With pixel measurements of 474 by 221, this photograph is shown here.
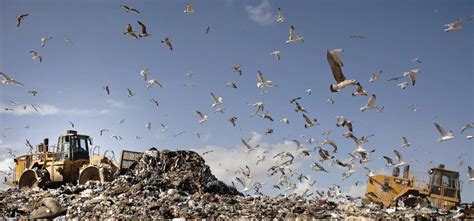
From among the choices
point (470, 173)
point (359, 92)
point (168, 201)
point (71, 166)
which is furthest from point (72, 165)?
point (470, 173)

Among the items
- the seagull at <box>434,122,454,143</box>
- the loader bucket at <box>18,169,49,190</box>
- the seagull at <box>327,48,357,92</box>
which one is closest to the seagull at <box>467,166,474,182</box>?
the seagull at <box>434,122,454,143</box>

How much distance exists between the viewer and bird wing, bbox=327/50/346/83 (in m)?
6.71

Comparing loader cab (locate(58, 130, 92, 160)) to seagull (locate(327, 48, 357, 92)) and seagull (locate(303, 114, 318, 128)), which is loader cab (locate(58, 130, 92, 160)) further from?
seagull (locate(327, 48, 357, 92))

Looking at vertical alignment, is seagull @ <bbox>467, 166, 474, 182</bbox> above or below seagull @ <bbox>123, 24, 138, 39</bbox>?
below

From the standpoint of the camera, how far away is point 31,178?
1512cm

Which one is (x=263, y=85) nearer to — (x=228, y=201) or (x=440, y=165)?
(x=228, y=201)

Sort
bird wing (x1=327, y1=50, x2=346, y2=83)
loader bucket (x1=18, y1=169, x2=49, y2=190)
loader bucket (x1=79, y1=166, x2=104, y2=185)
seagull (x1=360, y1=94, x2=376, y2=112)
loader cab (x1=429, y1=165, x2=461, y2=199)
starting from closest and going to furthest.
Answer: bird wing (x1=327, y1=50, x2=346, y2=83)
seagull (x1=360, y1=94, x2=376, y2=112)
loader cab (x1=429, y1=165, x2=461, y2=199)
loader bucket (x1=79, y1=166, x2=104, y2=185)
loader bucket (x1=18, y1=169, x2=49, y2=190)

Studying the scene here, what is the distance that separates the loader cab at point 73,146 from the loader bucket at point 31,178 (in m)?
0.88

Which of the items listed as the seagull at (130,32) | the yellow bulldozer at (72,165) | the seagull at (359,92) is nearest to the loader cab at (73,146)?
the yellow bulldozer at (72,165)

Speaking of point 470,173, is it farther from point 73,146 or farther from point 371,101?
point 73,146

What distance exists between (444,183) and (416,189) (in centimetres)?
75

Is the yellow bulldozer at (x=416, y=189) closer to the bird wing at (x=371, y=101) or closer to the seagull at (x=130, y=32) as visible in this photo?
the bird wing at (x=371, y=101)

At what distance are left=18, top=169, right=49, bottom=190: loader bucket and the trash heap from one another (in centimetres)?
90

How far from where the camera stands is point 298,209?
1031cm
